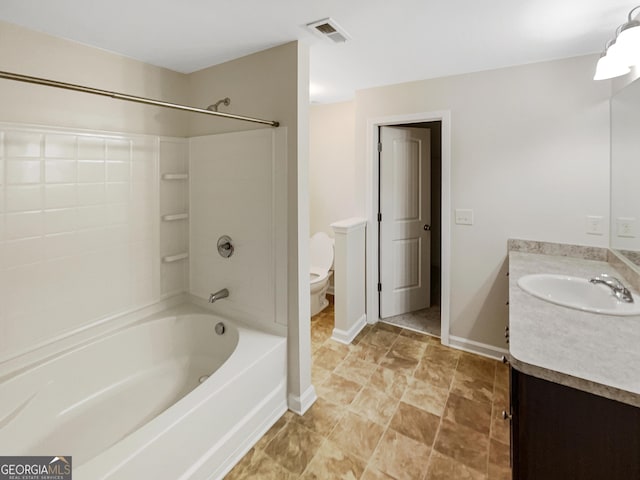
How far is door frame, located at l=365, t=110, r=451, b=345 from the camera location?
101 inches

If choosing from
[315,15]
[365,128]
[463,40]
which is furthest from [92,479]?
[365,128]

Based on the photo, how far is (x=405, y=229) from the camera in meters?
3.22

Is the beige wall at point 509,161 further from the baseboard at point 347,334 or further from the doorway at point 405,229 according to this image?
the baseboard at point 347,334

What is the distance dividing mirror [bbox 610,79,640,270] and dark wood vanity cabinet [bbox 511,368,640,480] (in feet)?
3.80

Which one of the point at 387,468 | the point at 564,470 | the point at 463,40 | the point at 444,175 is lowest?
the point at 387,468

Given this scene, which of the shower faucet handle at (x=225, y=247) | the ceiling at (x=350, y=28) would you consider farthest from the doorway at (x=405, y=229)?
the shower faucet handle at (x=225, y=247)

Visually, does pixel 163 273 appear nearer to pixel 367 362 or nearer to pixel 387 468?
pixel 367 362

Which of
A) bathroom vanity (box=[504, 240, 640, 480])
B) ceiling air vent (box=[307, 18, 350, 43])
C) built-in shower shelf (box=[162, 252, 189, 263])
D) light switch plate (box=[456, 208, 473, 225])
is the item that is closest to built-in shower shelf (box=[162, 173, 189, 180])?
built-in shower shelf (box=[162, 252, 189, 263])

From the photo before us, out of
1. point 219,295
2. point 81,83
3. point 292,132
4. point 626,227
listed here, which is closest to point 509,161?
point 626,227

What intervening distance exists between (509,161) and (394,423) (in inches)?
76.6

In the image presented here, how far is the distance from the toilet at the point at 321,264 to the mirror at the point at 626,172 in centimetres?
224

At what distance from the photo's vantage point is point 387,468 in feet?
5.18

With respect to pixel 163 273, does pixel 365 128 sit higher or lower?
higher

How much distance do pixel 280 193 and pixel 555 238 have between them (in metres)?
1.91
